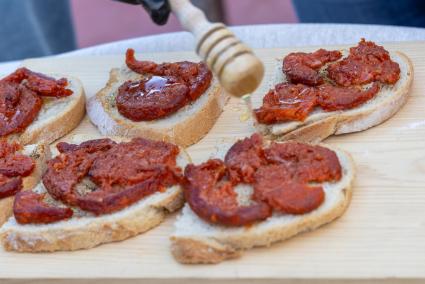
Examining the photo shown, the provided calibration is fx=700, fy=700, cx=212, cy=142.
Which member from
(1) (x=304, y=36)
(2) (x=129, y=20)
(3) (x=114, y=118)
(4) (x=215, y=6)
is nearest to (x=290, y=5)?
(4) (x=215, y=6)

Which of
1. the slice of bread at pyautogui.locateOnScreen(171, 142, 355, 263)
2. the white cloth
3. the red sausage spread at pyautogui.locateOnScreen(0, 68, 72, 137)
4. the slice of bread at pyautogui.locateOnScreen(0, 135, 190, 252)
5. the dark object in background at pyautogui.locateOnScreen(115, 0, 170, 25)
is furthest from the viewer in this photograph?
the white cloth

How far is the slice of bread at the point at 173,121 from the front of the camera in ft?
12.3

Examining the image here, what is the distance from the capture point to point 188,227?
3.05 meters

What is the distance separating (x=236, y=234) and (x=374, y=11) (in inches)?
120

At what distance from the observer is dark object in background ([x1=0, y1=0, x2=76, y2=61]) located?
7395 millimetres

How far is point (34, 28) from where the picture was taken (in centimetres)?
761

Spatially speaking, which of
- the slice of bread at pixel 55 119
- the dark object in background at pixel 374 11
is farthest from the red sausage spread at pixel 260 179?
the dark object in background at pixel 374 11

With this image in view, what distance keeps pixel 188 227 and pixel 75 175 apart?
663 mm

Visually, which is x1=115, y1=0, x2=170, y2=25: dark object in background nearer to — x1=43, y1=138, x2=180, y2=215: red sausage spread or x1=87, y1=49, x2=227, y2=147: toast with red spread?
x1=87, y1=49, x2=227, y2=147: toast with red spread

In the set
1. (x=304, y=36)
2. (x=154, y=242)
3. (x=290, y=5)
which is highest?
(x=154, y=242)

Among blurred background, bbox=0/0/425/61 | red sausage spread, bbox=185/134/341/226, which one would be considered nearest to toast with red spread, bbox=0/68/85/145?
red sausage spread, bbox=185/134/341/226

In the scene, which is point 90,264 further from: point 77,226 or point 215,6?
point 215,6

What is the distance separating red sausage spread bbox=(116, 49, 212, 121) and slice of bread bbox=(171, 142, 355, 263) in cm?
91

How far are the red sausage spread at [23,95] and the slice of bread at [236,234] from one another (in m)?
1.37
